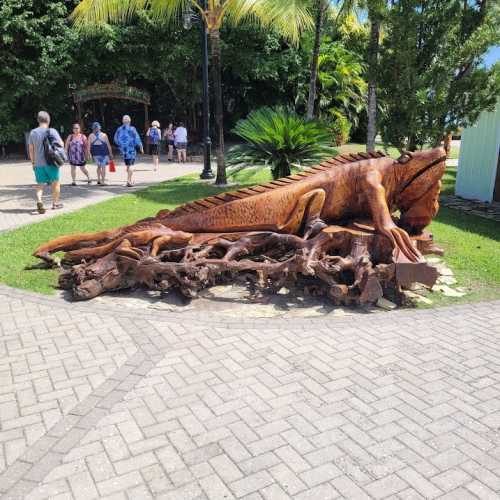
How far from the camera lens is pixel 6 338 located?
4.71m

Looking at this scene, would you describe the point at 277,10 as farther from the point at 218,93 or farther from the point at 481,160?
the point at 481,160

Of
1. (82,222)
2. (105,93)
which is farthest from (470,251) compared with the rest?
(105,93)

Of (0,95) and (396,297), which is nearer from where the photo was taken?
(396,297)

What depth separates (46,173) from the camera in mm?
9961

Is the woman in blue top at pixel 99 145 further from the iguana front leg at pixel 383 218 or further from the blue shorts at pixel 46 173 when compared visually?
the iguana front leg at pixel 383 218

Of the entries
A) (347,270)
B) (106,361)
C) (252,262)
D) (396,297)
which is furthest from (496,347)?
(106,361)

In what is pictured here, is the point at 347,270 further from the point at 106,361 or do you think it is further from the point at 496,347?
the point at 106,361

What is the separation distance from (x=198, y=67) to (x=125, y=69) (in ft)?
11.3

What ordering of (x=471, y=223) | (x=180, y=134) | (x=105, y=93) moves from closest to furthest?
(x=471, y=223) → (x=180, y=134) → (x=105, y=93)

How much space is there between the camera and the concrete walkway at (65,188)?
1054cm

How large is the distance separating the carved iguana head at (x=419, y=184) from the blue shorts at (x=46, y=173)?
699 cm

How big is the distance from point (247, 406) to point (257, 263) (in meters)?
2.21

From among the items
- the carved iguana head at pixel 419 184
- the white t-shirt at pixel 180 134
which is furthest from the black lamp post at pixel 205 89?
the carved iguana head at pixel 419 184

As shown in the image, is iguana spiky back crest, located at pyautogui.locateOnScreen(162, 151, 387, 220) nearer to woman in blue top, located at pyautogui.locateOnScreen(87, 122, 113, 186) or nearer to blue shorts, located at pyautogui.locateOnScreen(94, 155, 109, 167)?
woman in blue top, located at pyautogui.locateOnScreen(87, 122, 113, 186)
